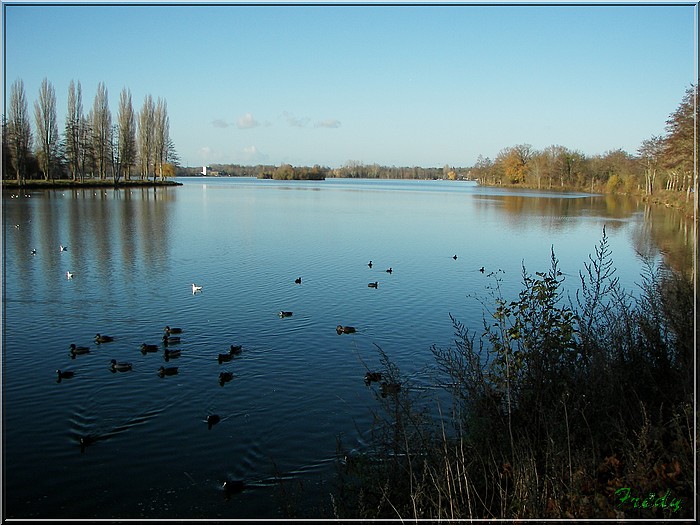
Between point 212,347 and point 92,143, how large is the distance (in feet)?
185

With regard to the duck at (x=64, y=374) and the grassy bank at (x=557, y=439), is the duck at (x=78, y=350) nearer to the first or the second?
the duck at (x=64, y=374)

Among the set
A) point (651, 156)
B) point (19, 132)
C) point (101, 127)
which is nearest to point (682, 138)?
point (651, 156)

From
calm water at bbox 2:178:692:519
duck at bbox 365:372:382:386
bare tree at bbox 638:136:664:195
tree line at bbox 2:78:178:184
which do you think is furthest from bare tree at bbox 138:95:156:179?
duck at bbox 365:372:382:386

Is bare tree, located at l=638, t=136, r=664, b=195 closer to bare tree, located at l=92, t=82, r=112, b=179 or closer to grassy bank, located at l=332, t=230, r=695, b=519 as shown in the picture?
grassy bank, located at l=332, t=230, r=695, b=519

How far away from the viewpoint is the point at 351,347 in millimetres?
12070

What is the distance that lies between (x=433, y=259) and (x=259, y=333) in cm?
1178

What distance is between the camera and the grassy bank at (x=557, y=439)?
4.29 metres

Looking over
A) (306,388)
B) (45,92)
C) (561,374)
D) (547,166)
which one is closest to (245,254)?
(306,388)

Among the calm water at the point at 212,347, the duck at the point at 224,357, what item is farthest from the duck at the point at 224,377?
the duck at the point at 224,357

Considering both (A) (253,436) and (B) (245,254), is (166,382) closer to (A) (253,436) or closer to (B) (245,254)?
(A) (253,436)

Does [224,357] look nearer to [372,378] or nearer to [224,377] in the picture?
[224,377]

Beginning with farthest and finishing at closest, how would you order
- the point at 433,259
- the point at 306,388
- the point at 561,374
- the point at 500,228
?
1. the point at 500,228
2. the point at 433,259
3. the point at 306,388
4. the point at 561,374

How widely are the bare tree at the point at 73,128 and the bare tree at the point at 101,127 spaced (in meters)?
1.88

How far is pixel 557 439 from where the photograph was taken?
5.05 metres
